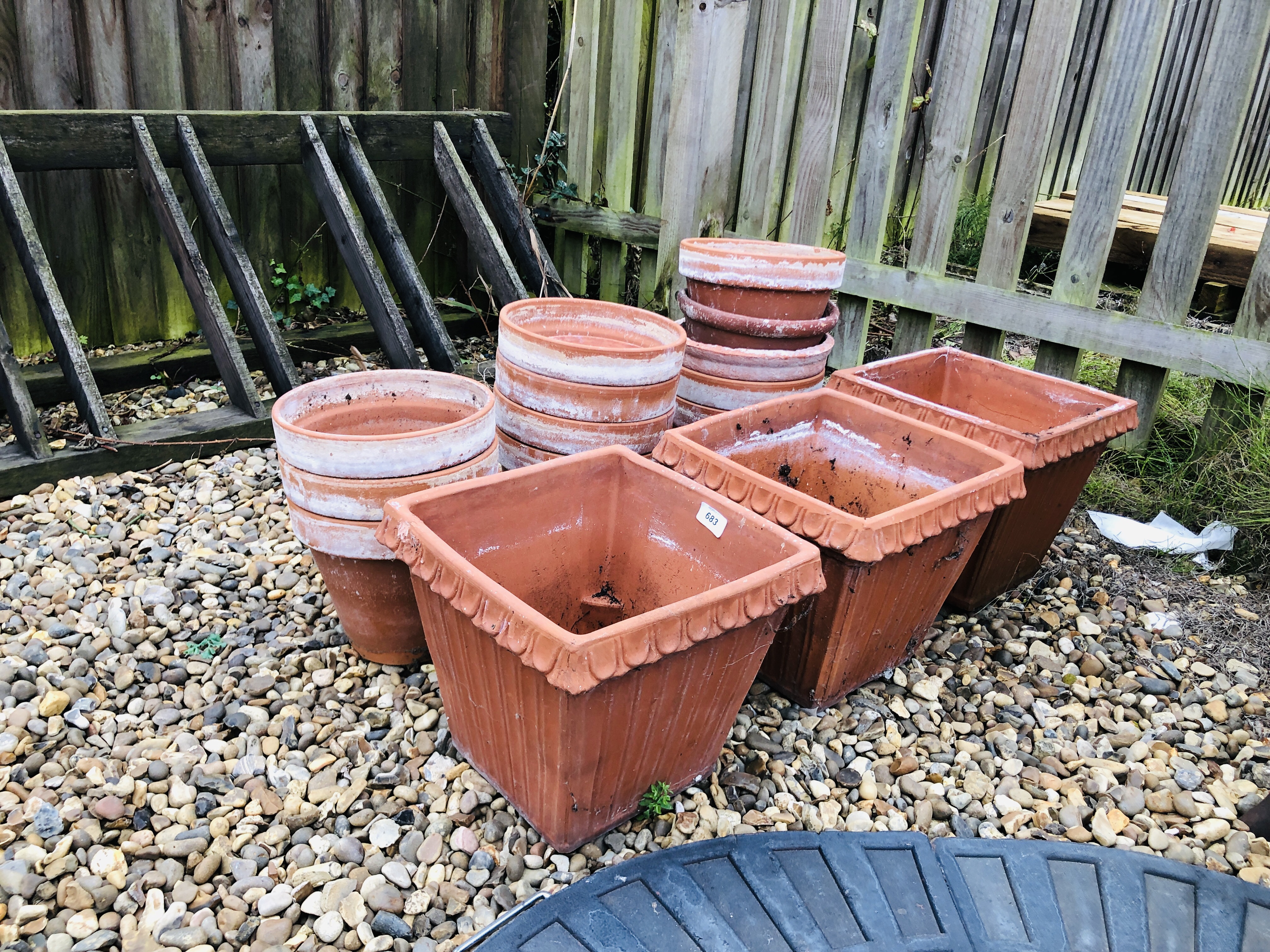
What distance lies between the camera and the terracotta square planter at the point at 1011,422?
2.04 metres

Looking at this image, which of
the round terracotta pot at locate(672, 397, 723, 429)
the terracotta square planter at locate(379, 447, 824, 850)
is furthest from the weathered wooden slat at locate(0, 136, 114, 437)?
the round terracotta pot at locate(672, 397, 723, 429)

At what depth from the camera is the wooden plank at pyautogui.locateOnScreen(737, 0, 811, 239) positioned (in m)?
2.99

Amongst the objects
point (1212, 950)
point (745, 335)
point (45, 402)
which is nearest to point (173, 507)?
point (45, 402)

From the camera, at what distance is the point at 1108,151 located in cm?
252

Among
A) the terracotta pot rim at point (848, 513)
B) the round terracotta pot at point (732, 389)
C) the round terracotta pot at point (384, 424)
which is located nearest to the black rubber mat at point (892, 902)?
the terracotta pot rim at point (848, 513)

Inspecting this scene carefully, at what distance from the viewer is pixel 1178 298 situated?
246 centimetres

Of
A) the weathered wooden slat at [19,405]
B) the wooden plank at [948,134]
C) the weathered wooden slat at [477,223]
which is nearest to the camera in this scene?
the weathered wooden slat at [19,405]

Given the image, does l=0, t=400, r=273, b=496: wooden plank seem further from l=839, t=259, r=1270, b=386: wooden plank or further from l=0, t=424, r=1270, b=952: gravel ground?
l=839, t=259, r=1270, b=386: wooden plank

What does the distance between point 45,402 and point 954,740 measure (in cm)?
293

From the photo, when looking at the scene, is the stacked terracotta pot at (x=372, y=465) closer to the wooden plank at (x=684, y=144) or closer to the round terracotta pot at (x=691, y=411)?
the round terracotta pot at (x=691, y=411)

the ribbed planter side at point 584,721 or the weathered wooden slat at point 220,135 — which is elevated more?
the weathered wooden slat at point 220,135

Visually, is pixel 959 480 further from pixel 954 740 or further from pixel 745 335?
pixel 745 335

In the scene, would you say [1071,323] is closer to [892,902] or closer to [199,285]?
[892,902]

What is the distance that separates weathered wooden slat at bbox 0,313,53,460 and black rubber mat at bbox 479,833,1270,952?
197cm
